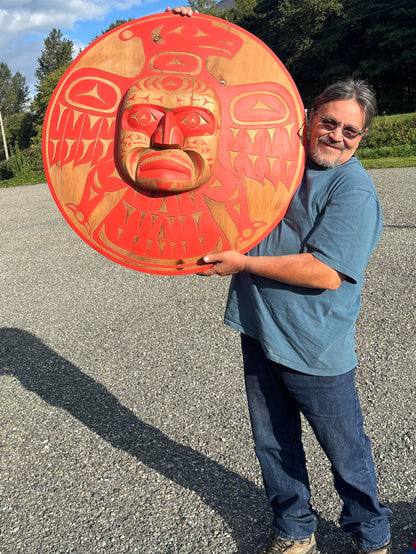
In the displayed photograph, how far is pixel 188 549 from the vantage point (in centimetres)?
225

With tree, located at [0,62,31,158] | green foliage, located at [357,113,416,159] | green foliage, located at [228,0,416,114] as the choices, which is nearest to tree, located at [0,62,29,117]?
tree, located at [0,62,31,158]

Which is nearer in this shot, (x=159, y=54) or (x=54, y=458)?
(x=159, y=54)

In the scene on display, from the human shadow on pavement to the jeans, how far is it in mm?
287

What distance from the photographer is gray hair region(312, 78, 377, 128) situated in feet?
5.47

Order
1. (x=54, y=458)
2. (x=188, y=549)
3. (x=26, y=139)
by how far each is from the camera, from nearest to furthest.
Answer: (x=188, y=549)
(x=54, y=458)
(x=26, y=139)

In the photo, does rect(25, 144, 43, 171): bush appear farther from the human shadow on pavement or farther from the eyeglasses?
the eyeglasses

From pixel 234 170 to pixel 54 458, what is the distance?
204 centimetres

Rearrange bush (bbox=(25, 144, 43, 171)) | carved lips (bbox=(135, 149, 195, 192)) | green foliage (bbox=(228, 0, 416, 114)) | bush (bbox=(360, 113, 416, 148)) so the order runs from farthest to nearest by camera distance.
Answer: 1. green foliage (bbox=(228, 0, 416, 114))
2. bush (bbox=(25, 144, 43, 171))
3. bush (bbox=(360, 113, 416, 148))
4. carved lips (bbox=(135, 149, 195, 192))

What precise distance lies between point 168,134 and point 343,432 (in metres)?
1.20

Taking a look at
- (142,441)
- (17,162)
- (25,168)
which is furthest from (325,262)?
(17,162)

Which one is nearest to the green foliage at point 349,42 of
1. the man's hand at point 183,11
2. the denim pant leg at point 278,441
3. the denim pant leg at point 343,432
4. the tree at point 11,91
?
the man's hand at point 183,11

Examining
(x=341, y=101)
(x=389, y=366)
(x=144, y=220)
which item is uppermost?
(x=341, y=101)

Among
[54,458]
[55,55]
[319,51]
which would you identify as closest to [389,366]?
[54,458]

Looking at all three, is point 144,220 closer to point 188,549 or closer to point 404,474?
point 188,549
